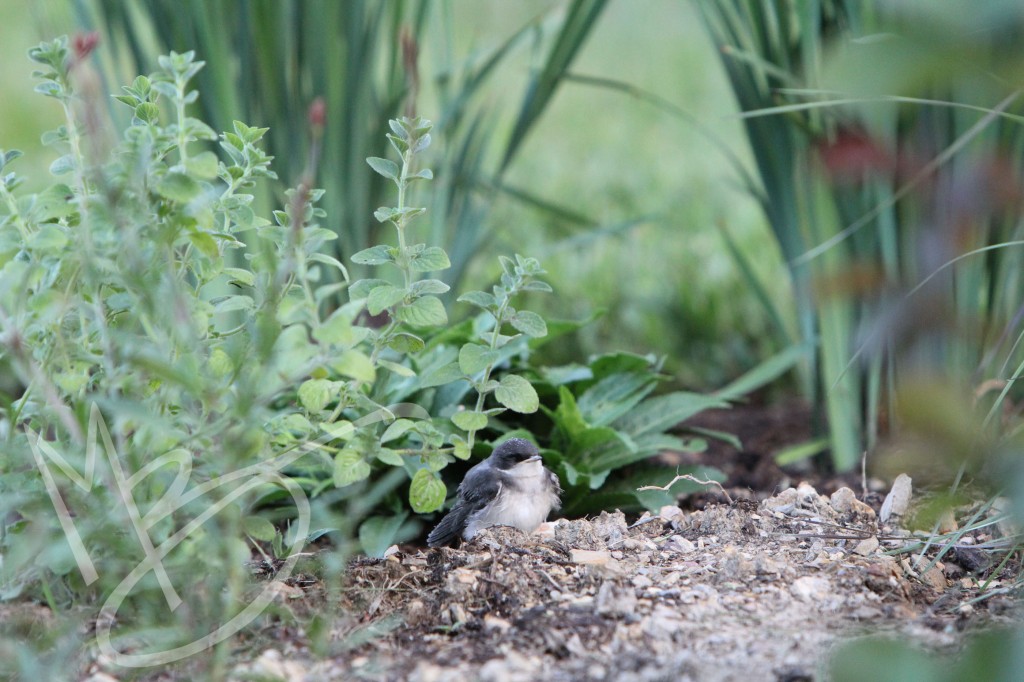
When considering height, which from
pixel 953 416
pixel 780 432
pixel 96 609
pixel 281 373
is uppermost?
pixel 953 416

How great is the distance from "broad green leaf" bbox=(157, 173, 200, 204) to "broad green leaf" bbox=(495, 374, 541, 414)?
2.82ft

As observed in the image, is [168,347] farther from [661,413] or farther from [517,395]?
[661,413]

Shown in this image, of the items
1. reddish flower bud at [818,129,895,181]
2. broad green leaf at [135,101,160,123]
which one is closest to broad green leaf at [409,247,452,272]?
broad green leaf at [135,101,160,123]

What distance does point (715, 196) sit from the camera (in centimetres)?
610

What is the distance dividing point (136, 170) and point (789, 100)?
217 cm

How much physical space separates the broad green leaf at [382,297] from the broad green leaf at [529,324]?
0.33 meters

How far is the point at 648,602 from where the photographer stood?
2.02 meters

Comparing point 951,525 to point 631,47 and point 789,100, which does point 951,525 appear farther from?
point 631,47

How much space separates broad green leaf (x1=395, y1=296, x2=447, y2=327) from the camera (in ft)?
7.04

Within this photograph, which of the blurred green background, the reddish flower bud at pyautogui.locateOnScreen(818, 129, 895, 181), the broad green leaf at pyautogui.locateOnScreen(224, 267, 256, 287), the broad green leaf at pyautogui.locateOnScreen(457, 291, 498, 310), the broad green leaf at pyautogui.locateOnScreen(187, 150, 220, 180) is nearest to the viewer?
the reddish flower bud at pyautogui.locateOnScreen(818, 129, 895, 181)

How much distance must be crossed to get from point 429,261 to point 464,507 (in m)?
0.84

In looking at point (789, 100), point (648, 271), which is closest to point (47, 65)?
point (789, 100)

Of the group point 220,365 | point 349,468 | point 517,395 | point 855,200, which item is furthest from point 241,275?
point 855,200

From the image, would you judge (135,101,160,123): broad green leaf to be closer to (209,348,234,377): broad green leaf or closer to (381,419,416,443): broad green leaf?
(209,348,234,377): broad green leaf
